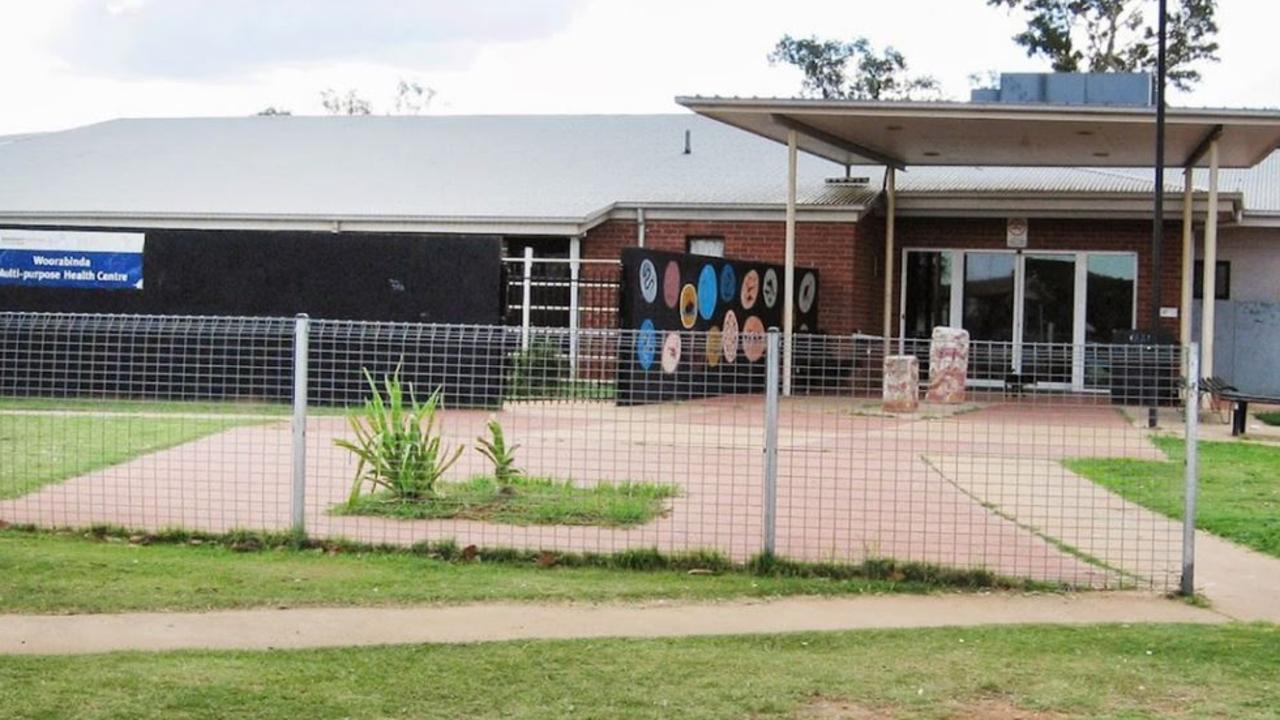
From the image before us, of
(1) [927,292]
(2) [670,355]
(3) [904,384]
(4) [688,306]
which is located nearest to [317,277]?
(4) [688,306]

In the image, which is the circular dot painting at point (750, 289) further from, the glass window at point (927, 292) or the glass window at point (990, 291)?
the glass window at point (990, 291)

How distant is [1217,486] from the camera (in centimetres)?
1420

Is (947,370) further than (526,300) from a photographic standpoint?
No

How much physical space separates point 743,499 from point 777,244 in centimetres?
1582

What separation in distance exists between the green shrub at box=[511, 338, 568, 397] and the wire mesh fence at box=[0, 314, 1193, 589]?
2 cm

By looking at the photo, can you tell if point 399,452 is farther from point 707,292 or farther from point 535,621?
point 707,292

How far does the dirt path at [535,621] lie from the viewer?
24.9ft

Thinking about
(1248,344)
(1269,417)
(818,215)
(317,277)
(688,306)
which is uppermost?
(818,215)

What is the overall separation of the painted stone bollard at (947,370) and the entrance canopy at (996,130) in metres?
7.85

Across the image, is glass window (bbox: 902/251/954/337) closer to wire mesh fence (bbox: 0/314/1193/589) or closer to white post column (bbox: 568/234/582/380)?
white post column (bbox: 568/234/582/380)

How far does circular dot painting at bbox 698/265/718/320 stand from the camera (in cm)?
2341

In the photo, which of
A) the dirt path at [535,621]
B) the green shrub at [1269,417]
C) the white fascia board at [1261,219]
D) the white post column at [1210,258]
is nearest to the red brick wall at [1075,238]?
the white fascia board at [1261,219]

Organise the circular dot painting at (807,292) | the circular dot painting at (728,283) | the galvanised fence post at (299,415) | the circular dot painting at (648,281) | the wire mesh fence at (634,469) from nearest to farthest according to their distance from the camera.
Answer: the galvanised fence post at (299,415) → the wire mesh fence at (634,469) → the circular dot painting at (648,281) → the circular dot painting at (728,283) → the circular dot painting at (807,292)

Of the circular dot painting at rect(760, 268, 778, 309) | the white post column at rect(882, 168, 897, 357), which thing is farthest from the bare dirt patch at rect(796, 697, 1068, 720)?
the white post column at rect(882, 168, 897, 357)
